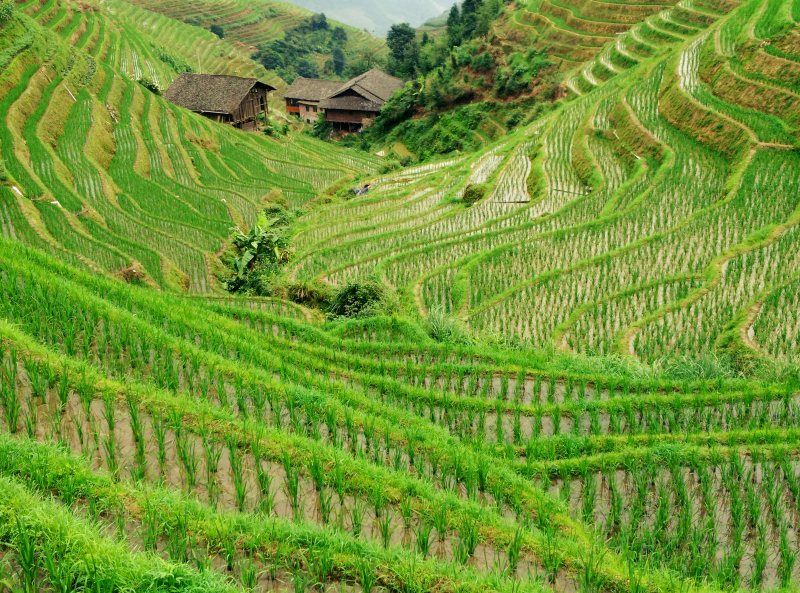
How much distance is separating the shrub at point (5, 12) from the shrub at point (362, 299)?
22.7m

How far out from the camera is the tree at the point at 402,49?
49312mm

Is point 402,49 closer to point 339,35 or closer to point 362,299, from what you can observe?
point 339,35

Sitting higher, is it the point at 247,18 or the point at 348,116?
the point at 247,18

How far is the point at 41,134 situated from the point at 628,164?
1907cm

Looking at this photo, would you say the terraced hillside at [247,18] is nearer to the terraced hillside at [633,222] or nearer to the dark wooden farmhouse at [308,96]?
the dark wooden farmhouse at [308,96]

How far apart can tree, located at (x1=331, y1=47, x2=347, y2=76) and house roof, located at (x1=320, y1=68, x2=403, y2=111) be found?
3378 cm

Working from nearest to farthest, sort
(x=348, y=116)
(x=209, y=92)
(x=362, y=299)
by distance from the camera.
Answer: (x=362, y=299), (x=209, y=92), (x=348, y=116)

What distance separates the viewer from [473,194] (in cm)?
1881

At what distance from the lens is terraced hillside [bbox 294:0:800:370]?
9.55m

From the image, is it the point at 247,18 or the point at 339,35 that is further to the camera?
the point at 339,35

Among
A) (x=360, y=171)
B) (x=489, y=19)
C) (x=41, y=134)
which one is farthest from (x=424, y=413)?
(x=489, y=19)

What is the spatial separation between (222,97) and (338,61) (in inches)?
1728

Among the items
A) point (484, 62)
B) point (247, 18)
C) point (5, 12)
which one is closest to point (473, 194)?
point (5, 12)

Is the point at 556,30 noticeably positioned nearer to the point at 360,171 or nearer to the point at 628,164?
the point at 360,171
